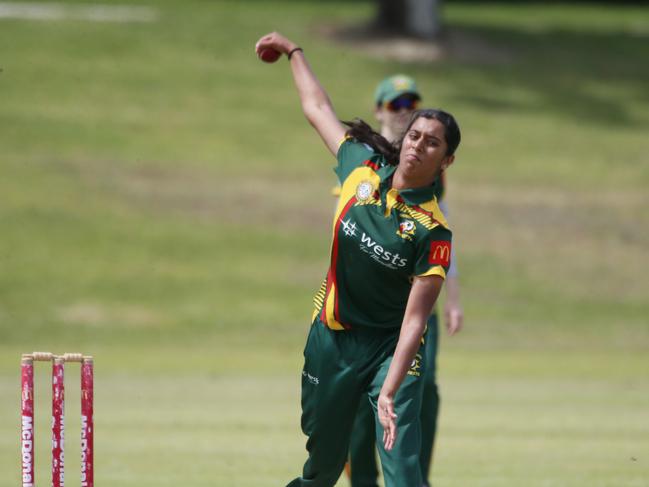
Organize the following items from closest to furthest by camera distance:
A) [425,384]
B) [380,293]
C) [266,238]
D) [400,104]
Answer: [380,293], [425,384], [400,104], [266,238]

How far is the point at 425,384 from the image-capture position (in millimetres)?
7258

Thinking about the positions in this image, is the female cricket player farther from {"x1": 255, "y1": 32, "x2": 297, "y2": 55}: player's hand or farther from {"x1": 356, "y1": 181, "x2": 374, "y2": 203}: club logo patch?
{"x1": 255, "y1": 32, "x2": 297, "y2": 55}: player's hand

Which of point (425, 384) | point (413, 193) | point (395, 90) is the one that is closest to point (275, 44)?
point (413, 193)

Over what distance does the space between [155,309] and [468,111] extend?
473 inches

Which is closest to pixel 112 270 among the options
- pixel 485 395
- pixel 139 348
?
pixel 139 348

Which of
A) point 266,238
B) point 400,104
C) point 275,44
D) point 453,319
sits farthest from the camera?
point 266,238

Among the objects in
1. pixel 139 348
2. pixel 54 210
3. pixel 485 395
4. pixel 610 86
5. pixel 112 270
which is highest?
pixel 610 86

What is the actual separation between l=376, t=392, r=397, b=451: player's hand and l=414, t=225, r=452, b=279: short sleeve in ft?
1.77

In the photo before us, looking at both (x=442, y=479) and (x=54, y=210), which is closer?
(x=442, y=479)

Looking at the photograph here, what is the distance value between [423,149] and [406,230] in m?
0.35

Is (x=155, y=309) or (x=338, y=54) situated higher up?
(x=338, y=54)

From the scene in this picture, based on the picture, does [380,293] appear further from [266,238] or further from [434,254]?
[266,238]

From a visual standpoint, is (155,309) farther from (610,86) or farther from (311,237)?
(610,86)

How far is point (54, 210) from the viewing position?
21.8 metres
